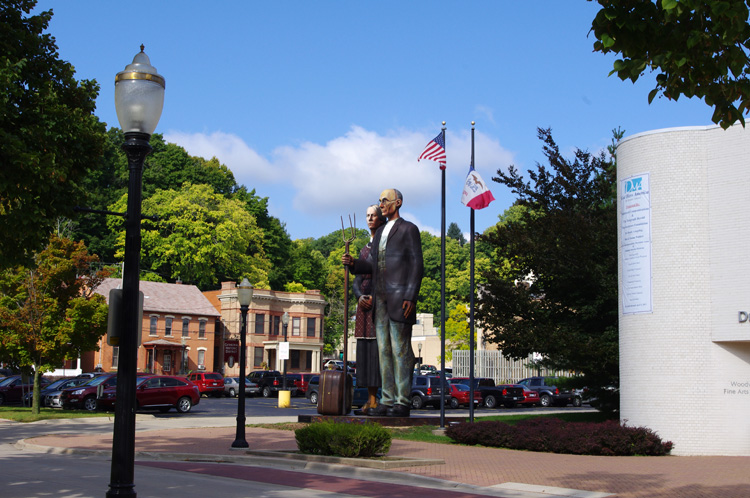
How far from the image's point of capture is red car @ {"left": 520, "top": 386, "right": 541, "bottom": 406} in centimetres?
4769

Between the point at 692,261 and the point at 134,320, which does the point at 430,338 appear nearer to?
the point at 692,261

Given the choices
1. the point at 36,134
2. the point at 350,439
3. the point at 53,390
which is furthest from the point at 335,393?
the point at 53,390

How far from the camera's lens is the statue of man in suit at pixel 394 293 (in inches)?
883

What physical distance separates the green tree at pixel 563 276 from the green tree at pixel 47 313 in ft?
48.5

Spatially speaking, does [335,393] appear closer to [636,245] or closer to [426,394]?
[636,245]

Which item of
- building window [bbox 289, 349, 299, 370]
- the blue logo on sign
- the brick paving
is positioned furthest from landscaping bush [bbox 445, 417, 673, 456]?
building window [bbox 289, 349, 299, 370]

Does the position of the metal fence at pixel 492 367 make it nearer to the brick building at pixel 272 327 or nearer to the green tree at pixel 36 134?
the brick building at pixel 272 327

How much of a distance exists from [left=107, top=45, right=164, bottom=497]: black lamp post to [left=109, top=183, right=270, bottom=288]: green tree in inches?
2465

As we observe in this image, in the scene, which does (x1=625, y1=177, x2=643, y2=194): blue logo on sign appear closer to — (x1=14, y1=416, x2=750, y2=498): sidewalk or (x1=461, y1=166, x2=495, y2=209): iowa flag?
(x1=461, y1=166, x2=495, y2=209): iowa flag

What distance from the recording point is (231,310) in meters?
72.9

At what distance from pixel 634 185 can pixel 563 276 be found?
669cm

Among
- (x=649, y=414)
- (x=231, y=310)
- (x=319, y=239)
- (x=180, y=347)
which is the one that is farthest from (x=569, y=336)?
(x=319, y=239)

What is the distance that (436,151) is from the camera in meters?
23.5

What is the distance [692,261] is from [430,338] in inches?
3010
